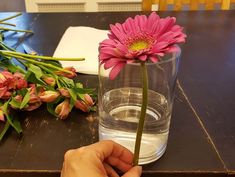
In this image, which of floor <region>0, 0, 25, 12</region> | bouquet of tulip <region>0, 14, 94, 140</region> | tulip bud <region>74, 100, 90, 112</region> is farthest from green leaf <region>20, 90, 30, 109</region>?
floor <region>0, 0, 25, 12</region>

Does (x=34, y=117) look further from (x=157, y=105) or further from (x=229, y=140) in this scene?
(x=229, y=140)

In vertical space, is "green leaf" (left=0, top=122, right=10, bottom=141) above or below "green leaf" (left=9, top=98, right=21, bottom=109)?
below

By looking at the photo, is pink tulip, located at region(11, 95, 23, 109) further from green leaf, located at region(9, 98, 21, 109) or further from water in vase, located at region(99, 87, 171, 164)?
water in vase, located at region(99, 87, 171, 164)

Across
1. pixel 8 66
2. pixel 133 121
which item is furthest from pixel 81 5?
pixel 133 121

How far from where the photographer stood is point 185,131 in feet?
2.35

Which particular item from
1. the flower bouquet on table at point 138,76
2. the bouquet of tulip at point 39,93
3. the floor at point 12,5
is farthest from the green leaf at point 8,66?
the floor at point 12,5

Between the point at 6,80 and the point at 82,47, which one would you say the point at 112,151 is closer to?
the point at 6,80

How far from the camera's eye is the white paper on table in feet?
3.14

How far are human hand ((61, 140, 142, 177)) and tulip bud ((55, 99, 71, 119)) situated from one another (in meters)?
0.17

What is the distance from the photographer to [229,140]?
692 millimetres

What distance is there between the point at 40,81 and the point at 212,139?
380 mm

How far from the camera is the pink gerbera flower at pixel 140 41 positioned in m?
0.48

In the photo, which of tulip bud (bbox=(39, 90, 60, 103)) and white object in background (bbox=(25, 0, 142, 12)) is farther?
white object in background (bbox=(25, 0, 142, 12))

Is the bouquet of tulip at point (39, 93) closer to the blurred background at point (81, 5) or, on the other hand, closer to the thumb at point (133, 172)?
the thumb at point (133, 172)
